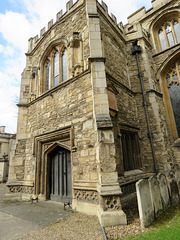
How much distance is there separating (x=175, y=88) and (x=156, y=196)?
618cm

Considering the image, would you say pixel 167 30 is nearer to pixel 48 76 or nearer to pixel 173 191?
pixel 48 76

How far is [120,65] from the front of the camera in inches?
283

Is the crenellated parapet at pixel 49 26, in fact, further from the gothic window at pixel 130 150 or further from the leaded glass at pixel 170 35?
the gothic window at pixel 130 150

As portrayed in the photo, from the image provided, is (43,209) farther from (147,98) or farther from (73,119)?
(147,98)

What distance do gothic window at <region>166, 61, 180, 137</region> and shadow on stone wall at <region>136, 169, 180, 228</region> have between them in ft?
12.1

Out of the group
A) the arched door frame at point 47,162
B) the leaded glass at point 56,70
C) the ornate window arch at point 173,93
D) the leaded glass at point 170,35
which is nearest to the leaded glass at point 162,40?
the leaded glass at point 170,35

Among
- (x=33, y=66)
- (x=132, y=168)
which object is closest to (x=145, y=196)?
(x=132, y=168)

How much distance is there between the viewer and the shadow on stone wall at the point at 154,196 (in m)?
3.20

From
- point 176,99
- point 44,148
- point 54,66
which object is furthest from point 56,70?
point 176,99

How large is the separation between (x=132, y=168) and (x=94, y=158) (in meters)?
2.38

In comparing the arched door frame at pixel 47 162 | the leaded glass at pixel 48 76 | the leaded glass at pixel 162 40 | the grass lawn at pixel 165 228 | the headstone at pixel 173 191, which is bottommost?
the grass lawn at pixel 165 228

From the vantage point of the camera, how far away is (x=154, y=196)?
3707mm

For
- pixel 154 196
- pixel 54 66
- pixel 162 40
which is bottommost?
pixel 154 196

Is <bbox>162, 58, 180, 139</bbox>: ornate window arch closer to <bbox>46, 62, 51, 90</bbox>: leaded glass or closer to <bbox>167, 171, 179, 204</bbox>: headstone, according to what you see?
<bbox>167, 171, 179, 204</bbox>: headstone
